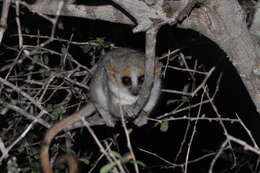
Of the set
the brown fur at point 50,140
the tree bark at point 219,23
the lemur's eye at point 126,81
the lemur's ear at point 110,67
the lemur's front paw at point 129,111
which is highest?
the tree bark at point 219,23

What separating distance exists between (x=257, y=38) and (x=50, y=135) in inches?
94.3

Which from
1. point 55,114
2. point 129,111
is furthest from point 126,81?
point 55,114

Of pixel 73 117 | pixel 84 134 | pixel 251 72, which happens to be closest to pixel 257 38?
pixel 251 72

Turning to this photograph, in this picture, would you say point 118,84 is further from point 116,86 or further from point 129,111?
point 129,111

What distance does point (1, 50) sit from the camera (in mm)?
5414

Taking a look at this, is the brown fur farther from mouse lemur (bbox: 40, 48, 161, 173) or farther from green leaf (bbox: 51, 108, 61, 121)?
green leaf (bbox: 51, 108, 61, 121)

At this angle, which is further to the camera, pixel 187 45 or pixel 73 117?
pixel 187 45

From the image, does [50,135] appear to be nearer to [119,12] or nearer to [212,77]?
[119,12]

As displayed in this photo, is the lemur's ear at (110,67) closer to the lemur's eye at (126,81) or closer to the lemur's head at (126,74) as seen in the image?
the lemur's head at (126,74)

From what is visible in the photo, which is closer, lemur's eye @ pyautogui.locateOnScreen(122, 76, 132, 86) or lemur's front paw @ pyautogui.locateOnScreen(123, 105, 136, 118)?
lemur's front paw @ pyautogui.locateOnScreen(123, 105, 136, 118)

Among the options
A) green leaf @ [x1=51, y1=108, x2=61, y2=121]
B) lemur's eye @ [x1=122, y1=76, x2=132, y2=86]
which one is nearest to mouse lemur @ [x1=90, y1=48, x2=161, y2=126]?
lemur's eye @ [x1=122, y1=76, x2=132, y2=86]

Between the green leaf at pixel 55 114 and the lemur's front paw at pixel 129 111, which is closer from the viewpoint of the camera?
the lemur's front paw at pixel 129 111

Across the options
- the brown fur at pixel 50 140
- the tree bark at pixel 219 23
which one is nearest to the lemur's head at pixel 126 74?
the brown fur at pixel 50 140

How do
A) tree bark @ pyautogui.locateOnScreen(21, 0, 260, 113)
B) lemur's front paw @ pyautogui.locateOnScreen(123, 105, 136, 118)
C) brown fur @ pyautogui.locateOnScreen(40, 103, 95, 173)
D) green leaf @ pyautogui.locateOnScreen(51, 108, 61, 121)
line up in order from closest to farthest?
tree bark @ pyautogui.locateOnScreen(21, 0, 260, 113)
brown fur @ pyautogui.locateOnScreen(40, 103, 95, 173)
lemur's front paw @ pyautogui.locateOnScreen(123, 105, 136, 118)
green leaf @ pyautogui.locateOnScreen(51, 108, 61, 121)
